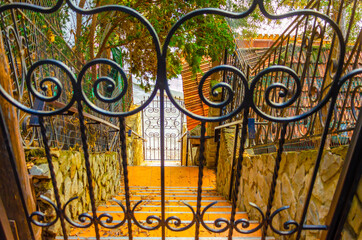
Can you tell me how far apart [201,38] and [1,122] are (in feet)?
7.98

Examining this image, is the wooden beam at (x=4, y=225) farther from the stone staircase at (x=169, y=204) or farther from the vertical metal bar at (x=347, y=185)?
the vertical metal bar at (x=347, y=185)

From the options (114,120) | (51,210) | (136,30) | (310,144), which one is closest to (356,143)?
(51,210)

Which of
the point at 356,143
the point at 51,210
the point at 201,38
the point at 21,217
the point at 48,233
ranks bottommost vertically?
the point at 48,233

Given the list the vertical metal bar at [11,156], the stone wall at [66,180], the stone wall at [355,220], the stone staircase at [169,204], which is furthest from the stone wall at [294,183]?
the stone wall at [66,180]

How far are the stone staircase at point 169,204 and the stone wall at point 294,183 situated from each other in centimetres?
28

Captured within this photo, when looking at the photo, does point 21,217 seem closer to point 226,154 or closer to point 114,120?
point 226,154

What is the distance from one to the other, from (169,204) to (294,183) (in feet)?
5.48

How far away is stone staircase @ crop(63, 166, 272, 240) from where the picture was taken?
68.7 inches

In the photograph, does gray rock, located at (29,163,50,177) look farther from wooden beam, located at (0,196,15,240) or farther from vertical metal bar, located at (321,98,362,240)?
vertical metal bar, located at (321,98,362,240)

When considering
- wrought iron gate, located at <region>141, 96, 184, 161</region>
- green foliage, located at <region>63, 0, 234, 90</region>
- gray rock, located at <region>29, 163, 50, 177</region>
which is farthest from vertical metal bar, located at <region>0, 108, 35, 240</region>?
wrought iron gate, located at <region>141, 96, 184, 161</region>

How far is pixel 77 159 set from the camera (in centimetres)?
207

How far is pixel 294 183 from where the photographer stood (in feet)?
4.68

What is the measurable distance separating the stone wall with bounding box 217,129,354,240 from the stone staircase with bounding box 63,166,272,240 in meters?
0.28

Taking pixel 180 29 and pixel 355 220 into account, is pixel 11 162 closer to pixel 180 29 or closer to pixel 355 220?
pixel 355 220
